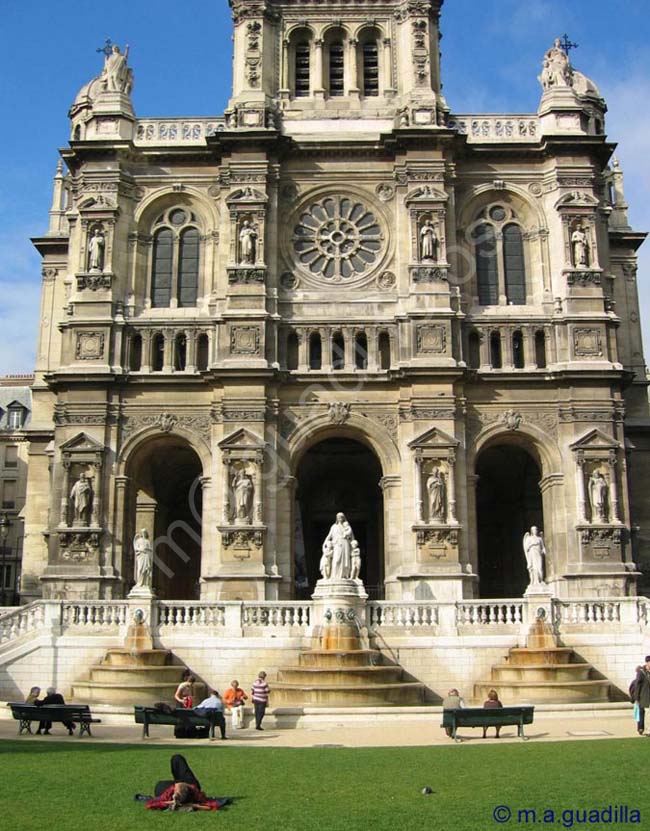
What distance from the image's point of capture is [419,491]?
117ft

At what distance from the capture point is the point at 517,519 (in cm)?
4234

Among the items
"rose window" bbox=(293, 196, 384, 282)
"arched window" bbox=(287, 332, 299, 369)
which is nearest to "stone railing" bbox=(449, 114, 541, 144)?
"rose window" bbox=(293, 196, 384, 282)

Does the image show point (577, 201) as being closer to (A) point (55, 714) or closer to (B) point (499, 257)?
(B) point (499, 257)

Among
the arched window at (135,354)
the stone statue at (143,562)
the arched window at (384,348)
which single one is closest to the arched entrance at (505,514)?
the arched window at (384,348)

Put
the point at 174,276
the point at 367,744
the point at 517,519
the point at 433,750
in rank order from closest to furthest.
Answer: the point at 433,750 → the point at 367,744 → the point at 174,276 → the point at 517,519

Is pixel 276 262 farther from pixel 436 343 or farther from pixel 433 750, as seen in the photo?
pixel 433 750

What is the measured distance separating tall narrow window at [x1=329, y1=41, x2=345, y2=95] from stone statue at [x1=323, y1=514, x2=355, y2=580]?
21.1 meters

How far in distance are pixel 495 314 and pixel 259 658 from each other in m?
16.9

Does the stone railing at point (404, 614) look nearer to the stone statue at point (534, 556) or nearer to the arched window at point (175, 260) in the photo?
the stone statue at point (534, 556)

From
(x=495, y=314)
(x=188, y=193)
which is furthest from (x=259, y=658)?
(x=188, y=193)

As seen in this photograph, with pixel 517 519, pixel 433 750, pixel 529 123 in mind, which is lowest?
pixel 433 750

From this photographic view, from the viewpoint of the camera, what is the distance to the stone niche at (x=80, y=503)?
117 ft

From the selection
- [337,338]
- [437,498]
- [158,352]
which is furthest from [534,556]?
[158,352]

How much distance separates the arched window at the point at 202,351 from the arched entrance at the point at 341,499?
253 inches
